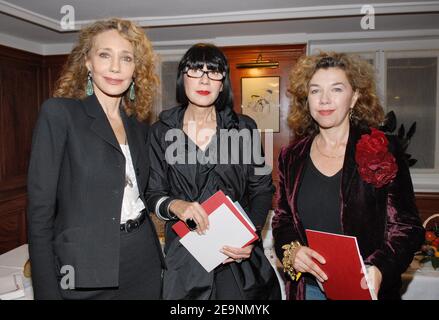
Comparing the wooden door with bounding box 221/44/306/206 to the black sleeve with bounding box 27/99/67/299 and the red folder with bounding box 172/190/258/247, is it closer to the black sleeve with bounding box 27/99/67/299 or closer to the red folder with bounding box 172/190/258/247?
the red folder with bounding box 172/190/258/247

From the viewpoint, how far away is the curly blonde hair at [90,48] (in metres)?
1.61

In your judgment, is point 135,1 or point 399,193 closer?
point 399,193

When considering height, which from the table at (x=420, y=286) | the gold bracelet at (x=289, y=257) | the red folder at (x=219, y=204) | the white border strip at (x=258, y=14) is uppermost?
the white border strip at (x=258, y=14)

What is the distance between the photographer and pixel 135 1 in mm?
3824

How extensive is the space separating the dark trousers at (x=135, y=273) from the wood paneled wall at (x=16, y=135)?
4501 mm

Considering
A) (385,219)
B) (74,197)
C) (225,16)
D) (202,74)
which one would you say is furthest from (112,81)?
(225,16)

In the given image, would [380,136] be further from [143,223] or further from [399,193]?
[143,223]

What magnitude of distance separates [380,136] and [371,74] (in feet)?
1.21

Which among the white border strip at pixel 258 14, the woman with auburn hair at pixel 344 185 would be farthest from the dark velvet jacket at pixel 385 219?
the white border strip at pixel 258 14

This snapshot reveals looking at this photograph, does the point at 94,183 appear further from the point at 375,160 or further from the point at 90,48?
the point at 375,160

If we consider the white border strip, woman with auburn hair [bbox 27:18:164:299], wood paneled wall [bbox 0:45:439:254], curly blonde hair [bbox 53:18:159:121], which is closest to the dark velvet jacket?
woman with auburn hair [bbox 27:18:164:299]

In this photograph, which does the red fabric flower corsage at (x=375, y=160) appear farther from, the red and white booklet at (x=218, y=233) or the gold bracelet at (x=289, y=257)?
the red and white booklet at (x=218, y=233)

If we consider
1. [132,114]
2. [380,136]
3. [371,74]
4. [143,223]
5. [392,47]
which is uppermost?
[392,47]

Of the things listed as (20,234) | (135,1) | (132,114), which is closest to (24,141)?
(20,234)
